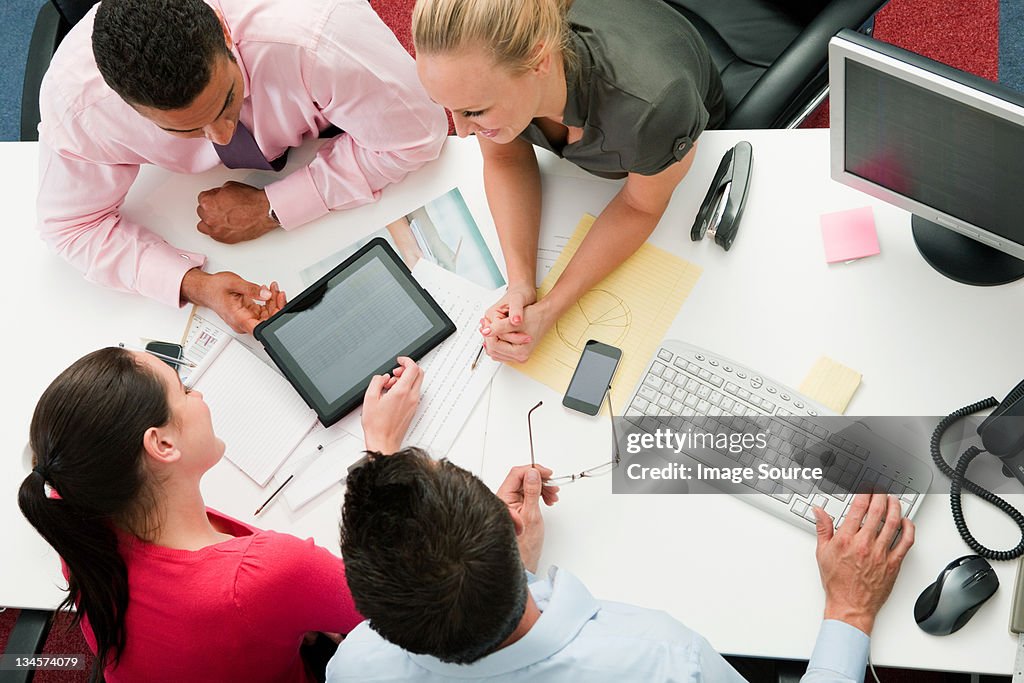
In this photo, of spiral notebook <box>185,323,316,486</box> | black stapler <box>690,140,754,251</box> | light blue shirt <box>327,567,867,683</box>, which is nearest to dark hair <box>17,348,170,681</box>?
spiral notebook <box>185,323,316,486</box>

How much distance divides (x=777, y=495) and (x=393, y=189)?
828 mm

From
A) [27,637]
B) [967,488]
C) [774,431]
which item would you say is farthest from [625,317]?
[27,637]

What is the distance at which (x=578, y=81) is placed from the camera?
126 cm

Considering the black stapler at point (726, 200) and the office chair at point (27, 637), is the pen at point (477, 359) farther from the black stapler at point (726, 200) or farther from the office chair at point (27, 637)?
the office chair at point (27, 637)

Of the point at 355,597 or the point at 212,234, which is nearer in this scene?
the point at 355,597

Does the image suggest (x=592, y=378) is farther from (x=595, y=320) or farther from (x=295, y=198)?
(x=295, y=198)

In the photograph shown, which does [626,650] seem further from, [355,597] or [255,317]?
[255,317]

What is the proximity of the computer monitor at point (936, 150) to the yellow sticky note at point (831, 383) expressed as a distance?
23 centimetres

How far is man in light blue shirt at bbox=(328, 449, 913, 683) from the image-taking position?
0.92 metres

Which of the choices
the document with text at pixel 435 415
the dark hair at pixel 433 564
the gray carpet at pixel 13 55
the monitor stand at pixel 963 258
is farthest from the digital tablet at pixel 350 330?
the gray carpet at pixel 13 55

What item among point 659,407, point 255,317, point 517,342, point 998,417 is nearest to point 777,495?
point 659,407

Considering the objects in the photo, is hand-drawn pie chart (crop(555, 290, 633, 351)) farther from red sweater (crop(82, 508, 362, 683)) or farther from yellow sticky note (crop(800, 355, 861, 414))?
red sweater (crop(82, 508, 362, 683))

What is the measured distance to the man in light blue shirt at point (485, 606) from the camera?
92cm

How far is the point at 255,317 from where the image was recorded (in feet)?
4.77
